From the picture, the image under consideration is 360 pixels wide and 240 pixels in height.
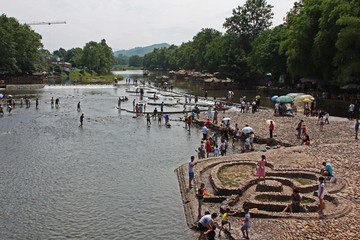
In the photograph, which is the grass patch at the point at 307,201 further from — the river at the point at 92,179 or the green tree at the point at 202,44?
the green tree at the point at 202,44

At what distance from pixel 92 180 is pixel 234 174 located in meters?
9.14

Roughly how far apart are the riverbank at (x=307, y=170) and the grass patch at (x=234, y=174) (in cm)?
68

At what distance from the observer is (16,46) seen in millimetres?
89188

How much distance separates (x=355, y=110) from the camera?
136ft

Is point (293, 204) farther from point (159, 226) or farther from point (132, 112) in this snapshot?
point (132, 112)

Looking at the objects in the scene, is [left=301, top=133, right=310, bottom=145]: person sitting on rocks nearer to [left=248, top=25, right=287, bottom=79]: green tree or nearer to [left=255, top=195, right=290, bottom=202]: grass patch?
[left=255, top=195, right=290, bottom=202]: grass patch

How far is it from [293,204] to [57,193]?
13.2 metres

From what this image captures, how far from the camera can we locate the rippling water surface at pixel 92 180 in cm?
1612

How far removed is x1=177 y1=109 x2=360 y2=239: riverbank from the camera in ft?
44.2

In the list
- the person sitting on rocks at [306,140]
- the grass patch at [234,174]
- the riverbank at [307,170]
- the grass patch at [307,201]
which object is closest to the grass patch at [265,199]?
the grass patch at [307,201]

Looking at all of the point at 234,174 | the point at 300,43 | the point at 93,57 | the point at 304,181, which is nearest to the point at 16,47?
the point at 93,57

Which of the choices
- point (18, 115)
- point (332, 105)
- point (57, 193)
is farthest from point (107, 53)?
point (57, 193)

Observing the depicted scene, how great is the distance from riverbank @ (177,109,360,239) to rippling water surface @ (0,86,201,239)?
1.87 metres

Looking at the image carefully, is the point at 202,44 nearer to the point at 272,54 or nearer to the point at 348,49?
the point at 272,54
